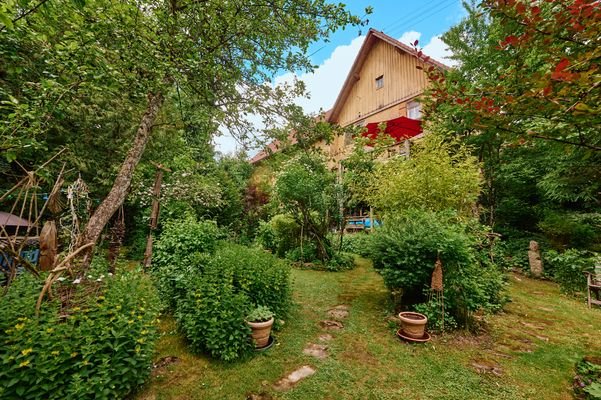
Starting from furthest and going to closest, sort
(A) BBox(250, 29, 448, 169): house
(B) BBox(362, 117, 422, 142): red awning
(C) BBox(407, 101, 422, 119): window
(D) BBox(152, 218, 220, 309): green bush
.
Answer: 1. (C) BBox(407, 101, 422, 119): window
2. (A) BBox(250, 29, 448, 169): house
3. (B) BBox(362, 117, 422, 142): red awning
4. (D) BBox(152, 218, 220, 309): green bush

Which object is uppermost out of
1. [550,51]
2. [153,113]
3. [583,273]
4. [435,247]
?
[153,113]

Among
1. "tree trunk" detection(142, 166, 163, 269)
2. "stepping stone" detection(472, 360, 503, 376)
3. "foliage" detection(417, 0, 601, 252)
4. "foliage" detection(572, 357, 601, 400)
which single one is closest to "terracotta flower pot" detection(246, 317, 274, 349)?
"stepping stone" detection(472, 360, 503, 376)

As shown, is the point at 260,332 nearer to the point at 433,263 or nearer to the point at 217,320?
the point at 217,320

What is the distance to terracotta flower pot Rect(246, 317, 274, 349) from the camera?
3176mm

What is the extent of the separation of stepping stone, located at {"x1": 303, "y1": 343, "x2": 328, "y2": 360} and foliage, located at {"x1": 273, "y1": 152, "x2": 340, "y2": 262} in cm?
531

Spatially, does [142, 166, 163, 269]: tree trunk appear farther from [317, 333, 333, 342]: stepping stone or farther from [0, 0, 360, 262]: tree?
[317, 333, 333, 342]: stepping stone

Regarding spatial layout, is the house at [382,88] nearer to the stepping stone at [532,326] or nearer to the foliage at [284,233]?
the foliage at [284,233]

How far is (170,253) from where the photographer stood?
4.72 metres

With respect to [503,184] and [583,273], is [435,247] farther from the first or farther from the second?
[503,184]

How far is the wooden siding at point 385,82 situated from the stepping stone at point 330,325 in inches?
473

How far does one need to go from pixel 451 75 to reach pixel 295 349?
10.1m

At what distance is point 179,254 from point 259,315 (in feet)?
6.97

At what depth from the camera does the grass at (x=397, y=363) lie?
2.52 metres

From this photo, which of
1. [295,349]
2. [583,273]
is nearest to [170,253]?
[295,349]
